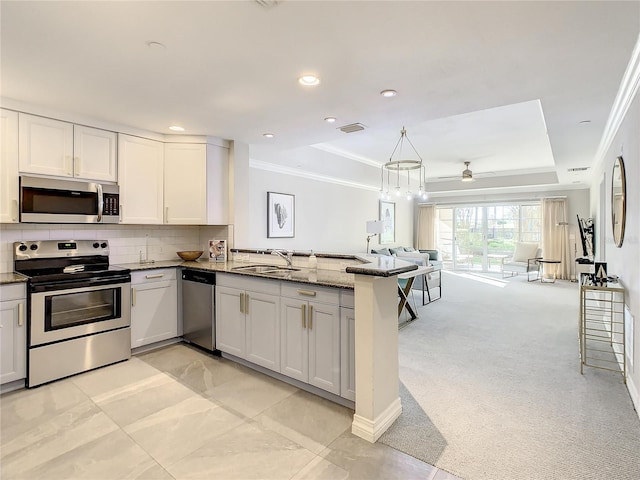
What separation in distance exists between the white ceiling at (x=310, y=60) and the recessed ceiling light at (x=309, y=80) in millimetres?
55

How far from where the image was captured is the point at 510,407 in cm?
246

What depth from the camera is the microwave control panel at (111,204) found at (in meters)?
3.37

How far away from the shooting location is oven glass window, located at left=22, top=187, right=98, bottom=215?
292 centimetres

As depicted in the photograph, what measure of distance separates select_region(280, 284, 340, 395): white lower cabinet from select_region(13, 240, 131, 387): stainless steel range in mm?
1682

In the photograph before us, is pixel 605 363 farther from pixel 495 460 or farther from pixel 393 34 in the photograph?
pixel 393 34

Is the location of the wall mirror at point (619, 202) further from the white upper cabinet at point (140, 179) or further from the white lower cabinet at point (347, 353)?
the white upper cabinet at point (140, 179)

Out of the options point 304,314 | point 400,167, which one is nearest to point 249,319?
point 304,314

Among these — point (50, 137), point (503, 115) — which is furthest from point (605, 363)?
point (50, 137)

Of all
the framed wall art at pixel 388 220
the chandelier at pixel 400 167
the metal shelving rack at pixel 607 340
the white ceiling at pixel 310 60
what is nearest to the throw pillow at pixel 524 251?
the framed wall art at pixel 388 220

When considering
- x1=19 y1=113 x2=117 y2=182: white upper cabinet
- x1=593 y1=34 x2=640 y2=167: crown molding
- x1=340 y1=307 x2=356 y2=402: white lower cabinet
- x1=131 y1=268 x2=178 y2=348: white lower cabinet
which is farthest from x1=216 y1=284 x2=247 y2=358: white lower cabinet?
x1=593 y1=34 x2=640 y2=167: crown molding

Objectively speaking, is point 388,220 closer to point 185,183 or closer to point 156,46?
point 185,183

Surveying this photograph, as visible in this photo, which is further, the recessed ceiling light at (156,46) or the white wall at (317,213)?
the white wall at (317,213)

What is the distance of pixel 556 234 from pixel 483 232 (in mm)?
1774

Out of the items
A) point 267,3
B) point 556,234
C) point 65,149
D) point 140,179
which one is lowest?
point 556,234
